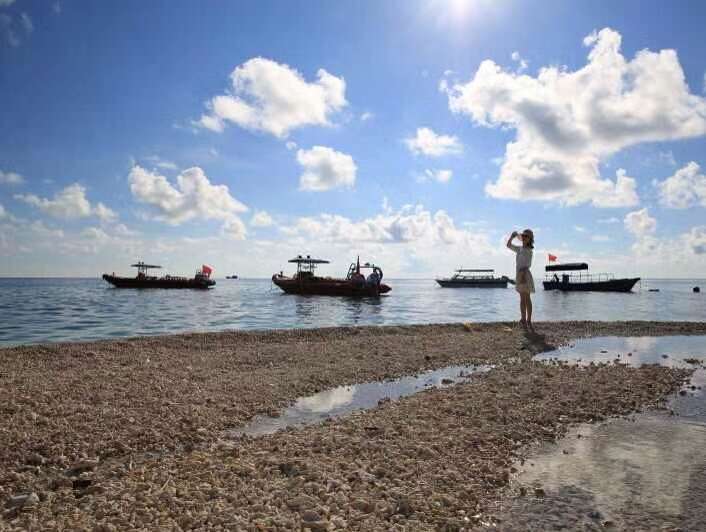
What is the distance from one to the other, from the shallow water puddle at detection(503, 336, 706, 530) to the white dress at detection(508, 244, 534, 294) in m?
7.74

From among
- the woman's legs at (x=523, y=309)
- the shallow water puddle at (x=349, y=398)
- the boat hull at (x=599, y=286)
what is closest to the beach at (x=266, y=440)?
the shallow water puddle at (x=349, y=398)

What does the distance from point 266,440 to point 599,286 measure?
90.2 metres

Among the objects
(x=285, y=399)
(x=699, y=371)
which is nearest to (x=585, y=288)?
(x=699, y=371)

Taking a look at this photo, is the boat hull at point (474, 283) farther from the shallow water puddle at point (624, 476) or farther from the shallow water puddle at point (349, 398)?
the shallow water puddle at point (624, 476)

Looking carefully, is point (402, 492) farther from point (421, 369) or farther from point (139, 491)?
point (421, 369)

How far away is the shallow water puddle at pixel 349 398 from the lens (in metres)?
6.80

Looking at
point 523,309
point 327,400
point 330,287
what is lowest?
point 327,400

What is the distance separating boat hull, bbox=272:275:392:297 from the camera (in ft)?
185

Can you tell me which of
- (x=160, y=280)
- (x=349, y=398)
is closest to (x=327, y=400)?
(x=349, y=398)

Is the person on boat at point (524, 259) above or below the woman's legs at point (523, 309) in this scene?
above

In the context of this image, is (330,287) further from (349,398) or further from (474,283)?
(474,283)

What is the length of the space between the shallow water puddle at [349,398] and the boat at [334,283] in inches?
1773

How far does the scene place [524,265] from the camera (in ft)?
49.4

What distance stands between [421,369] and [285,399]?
4.17m
